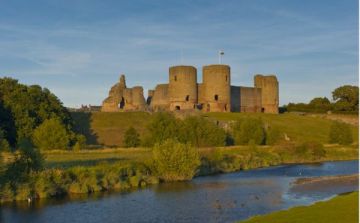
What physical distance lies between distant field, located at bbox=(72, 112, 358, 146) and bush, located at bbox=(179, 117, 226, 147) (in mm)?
8996

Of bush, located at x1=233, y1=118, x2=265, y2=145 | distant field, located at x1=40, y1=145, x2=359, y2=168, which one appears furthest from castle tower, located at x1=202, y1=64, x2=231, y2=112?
distant field, located at x1=40, y1=145, x2=359, y2=168

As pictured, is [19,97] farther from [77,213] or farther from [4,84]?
[77,213]

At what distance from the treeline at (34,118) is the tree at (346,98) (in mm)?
50023

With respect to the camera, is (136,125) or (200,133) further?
(136,125)

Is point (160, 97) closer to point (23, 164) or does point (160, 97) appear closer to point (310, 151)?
point (310, 151)

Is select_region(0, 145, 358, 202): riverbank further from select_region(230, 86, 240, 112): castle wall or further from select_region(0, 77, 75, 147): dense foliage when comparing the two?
select_region(230, 86, 240, 112): castle wall

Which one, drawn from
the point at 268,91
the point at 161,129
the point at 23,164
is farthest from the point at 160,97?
the point at 23,164

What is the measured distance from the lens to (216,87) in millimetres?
72188

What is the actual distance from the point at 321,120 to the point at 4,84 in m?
45.2

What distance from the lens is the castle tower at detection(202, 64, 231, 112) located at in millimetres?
71938

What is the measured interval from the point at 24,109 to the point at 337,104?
56212mm

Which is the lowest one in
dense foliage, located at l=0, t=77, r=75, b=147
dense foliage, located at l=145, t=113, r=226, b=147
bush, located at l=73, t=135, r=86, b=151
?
bush, located at l=73, t=135, r=86, b=151

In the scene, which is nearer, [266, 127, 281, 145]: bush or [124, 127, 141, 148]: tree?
[124, 127, 141, 148]: tree

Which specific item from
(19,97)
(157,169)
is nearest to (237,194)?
(157,169)
